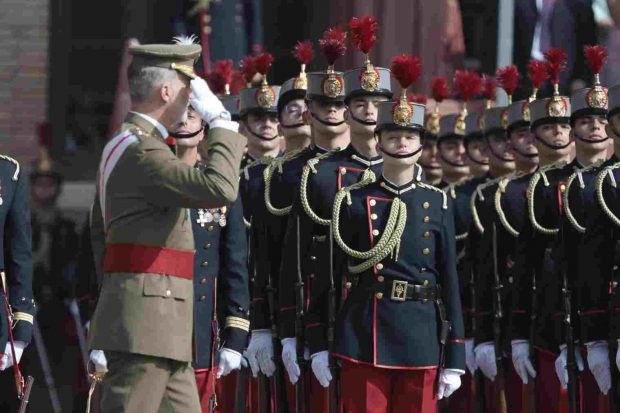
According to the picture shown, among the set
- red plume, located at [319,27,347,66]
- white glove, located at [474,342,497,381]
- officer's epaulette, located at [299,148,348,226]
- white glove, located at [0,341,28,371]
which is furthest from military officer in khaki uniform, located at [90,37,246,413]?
white glove, located at [474,342,497,381]

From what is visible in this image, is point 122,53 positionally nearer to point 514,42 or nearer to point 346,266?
point 514,42

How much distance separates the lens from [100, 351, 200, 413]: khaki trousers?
674 cm

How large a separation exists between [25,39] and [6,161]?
5.04 metres

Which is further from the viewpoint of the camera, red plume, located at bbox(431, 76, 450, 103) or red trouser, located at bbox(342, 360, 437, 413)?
red plume, located at bbox(431, 76, 450, 103)

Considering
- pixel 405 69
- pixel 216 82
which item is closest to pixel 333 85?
pixel 405 69

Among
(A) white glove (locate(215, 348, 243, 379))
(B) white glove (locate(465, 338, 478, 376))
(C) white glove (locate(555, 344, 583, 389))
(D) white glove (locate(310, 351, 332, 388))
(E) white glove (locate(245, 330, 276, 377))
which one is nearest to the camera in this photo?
(A) white glove (locate(215, 348, 243, 379))

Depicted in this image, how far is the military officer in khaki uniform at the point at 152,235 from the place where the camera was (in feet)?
22.2

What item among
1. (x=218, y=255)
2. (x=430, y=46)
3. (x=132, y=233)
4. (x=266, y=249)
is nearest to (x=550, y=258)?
(x=266, y=249)

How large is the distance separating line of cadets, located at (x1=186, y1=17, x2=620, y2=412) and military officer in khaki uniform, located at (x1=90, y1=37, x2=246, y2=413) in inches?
56.0

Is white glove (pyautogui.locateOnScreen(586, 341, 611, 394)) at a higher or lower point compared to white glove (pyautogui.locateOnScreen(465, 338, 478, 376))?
higher

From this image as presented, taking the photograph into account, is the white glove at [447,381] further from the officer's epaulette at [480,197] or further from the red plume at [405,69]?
the officer's epaulette at [480,197]

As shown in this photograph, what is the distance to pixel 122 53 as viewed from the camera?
46.9 feet

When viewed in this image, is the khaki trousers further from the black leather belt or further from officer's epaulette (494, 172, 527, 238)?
officer's epaulette (494, 172, 527, 238)

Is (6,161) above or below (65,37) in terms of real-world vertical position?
below
